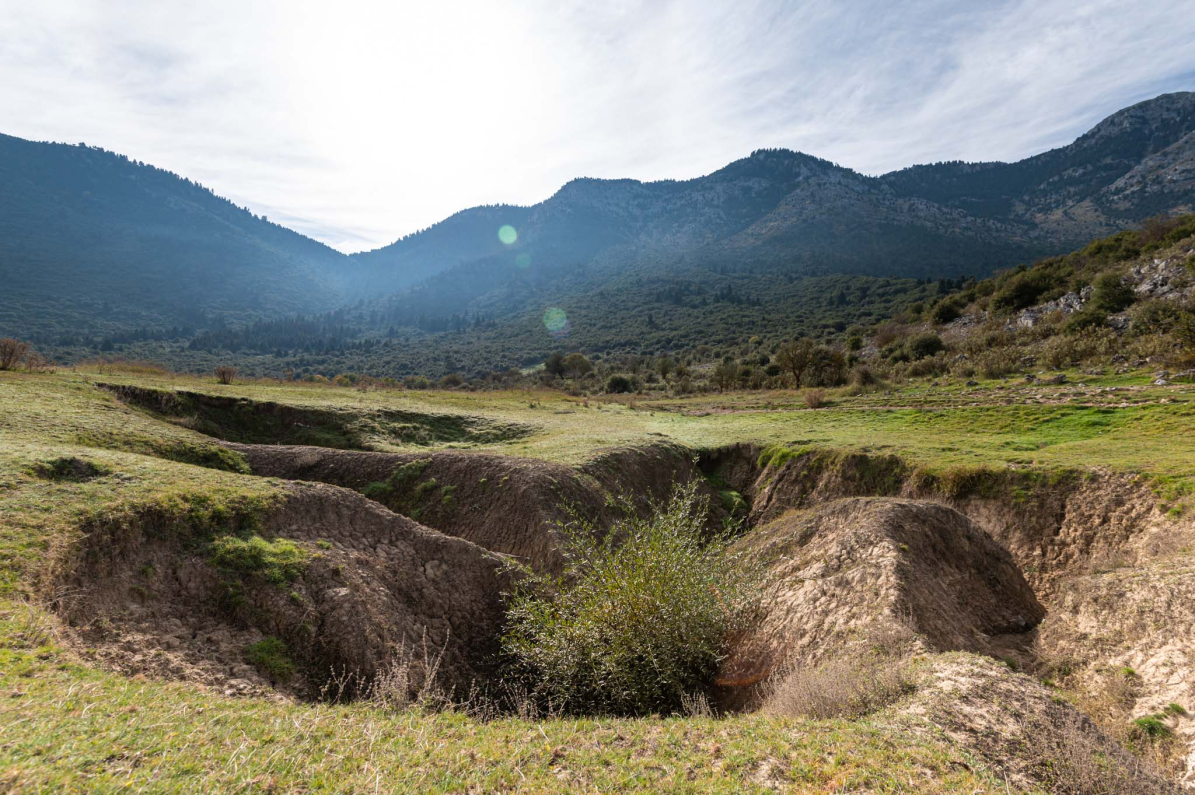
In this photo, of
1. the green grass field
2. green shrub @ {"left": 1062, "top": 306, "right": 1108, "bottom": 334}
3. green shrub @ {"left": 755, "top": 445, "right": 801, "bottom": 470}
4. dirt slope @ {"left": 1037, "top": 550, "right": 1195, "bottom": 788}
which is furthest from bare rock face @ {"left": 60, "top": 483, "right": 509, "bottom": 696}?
green shrub @ {"left": 1062, "top": 306, "right": 1108, "bottom": 334}

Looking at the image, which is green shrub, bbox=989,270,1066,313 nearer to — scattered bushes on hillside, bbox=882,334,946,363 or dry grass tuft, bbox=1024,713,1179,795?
scattered bushes on hillside, bbox=882,334,946,363

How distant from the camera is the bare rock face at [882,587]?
878cm

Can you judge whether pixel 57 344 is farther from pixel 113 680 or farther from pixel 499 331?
pixel 113 680

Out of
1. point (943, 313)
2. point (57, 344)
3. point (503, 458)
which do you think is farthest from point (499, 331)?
point (503, 458)

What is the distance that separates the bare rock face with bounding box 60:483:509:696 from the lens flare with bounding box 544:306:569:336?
12517 cm

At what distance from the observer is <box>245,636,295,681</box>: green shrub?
700cm

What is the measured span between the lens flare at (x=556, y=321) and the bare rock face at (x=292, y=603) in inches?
4928

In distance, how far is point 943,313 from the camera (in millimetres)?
60531

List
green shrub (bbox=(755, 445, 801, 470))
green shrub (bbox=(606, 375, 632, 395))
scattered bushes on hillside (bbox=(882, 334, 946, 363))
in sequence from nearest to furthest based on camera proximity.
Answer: green shrub (bbox=(755, 445, 801, 470))
scattered bushes on hillside (bbox=(882, 334, 946, 363))
green shrub (bbox=(606, 375, 632, 395))

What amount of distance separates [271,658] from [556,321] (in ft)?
470

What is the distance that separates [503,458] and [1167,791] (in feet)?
47.5

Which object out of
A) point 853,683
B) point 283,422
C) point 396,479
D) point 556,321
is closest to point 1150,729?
point 853,683

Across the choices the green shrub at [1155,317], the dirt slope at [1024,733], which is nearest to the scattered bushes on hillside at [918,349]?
the green shrub at [1155,317]

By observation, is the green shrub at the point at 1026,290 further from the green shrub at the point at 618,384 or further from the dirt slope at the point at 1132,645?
the dirt slope at the point at 1132,645
